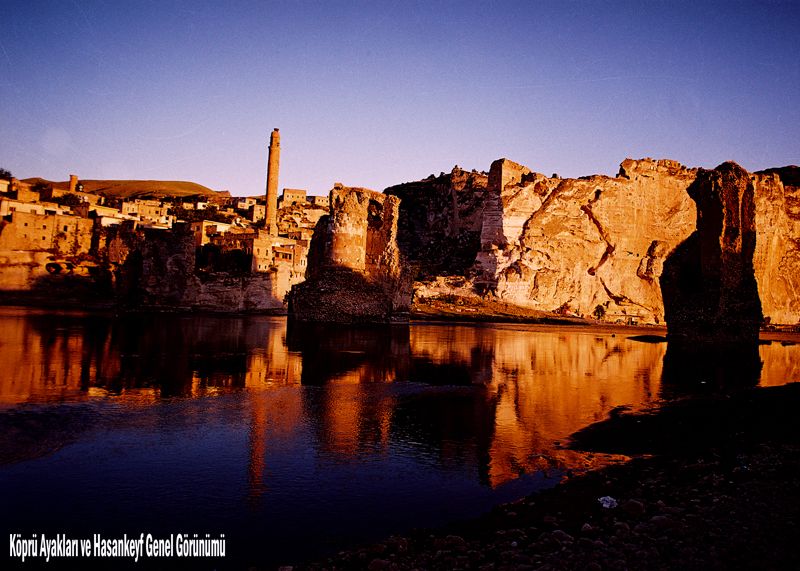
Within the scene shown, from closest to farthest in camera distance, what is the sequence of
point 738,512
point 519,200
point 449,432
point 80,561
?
point 80,561 → point 738,512 → point 449,432 → point 519,200

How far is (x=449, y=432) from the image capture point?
1227 centimetres

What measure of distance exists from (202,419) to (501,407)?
753cm

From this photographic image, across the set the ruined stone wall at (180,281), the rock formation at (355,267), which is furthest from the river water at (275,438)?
the ruined stone wall at (180,281)

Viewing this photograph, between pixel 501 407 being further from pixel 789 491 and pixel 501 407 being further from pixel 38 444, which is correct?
pixel 38 444

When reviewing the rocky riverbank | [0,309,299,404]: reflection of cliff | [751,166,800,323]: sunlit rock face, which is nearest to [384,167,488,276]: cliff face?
[751,166,800,323]: sunlit rock face

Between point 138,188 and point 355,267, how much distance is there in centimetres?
11562

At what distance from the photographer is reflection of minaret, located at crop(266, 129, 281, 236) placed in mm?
73919

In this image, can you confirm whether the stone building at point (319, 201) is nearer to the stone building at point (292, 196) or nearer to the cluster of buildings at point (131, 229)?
the stone building at point (292, 196)

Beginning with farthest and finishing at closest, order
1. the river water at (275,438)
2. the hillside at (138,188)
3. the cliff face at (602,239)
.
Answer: the hillside at (138,188)
the cliff face at (602,239)
the river water at (275,438)

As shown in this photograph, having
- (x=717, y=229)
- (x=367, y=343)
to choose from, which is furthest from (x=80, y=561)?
(x=717, y=229)

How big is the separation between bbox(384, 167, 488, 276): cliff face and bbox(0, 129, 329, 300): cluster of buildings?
16303 mm

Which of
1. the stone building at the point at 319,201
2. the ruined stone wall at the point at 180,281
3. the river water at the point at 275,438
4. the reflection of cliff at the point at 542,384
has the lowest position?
the river water at the point at 275,438

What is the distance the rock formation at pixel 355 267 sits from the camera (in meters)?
46.2

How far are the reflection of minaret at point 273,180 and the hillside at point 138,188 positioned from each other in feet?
179
